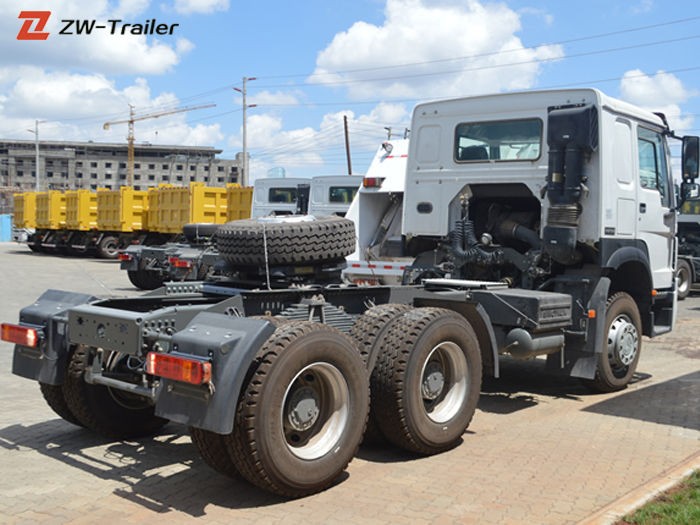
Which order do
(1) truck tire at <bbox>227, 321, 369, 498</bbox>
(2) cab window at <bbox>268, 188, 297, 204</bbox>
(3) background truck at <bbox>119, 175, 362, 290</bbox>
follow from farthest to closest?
1. (2) cab window at <bbox>268, 188, 297, 204</bbox>
2. (3) background truck at <bbox>119, 175, 362, 290</bbox>
3. (1) truck tire at <bbox>227, 321, 369, 498</bbox>

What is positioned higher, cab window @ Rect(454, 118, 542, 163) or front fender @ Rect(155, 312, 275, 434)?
cab window @ Rect(454, 118, 542, 163)

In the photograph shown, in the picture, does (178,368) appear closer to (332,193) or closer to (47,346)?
(47,346)

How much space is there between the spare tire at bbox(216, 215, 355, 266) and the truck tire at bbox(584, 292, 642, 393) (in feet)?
9.91

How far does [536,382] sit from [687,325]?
23.7ft

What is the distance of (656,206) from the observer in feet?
27.5

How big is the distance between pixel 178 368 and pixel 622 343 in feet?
17.0

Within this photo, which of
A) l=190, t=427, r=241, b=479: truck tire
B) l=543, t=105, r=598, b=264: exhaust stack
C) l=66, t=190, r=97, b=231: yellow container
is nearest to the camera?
l=190, t=427, r=241, b=479: truck tire

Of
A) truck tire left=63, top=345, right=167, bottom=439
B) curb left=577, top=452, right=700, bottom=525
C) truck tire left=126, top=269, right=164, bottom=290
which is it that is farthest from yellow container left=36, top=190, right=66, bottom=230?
curb left=577, top=452, right=700, bottom=525

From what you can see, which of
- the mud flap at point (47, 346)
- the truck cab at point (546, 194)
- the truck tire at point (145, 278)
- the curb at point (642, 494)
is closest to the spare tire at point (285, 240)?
the mud flap at point (47, 346)

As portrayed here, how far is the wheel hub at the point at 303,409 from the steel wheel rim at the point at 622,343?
407cm

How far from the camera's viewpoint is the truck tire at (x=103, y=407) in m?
5.54

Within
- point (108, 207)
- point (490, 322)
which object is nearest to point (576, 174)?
point (490, 322)

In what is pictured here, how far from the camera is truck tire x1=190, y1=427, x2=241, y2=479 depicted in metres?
4.47

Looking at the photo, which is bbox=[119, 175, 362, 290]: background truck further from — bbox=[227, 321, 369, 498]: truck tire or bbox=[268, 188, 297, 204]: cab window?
bbox=[227, 321, 369, 498]: truck tire
